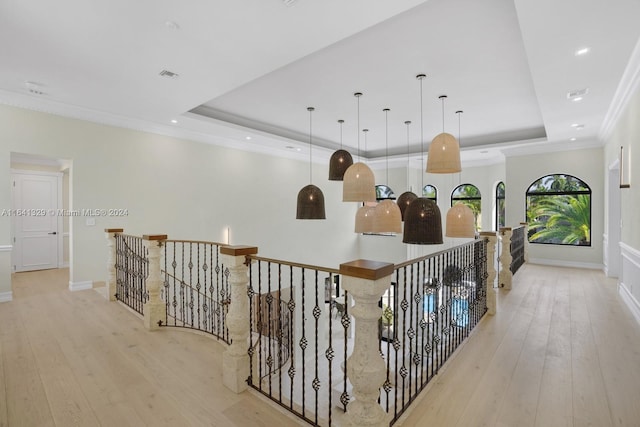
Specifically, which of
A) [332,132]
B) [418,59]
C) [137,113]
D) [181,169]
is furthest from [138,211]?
[418,59]

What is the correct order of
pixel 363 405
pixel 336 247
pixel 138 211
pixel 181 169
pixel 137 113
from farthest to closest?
pixel 336 247 < pixel 181 169 < pixel 138 211 < pixel 137 113 < pixel 363 405

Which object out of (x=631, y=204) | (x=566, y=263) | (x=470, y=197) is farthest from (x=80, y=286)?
(x=470, y=197)

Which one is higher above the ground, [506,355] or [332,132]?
[332,132]

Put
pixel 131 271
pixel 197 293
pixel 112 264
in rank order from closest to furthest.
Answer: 1. pixel 131 271
2. pixel 112 264
3. pixel 197 293

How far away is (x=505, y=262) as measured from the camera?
5.50 meters

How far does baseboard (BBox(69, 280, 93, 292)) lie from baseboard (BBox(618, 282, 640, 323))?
8066mm

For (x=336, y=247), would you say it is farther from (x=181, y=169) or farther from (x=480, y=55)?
(x=480, y=55)

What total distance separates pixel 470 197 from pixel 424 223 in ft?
28.2

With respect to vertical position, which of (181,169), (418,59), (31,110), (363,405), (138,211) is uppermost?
(418,59)

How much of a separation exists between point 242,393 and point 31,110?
17.5ft

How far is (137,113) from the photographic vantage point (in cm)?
523

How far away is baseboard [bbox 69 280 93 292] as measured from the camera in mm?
5179

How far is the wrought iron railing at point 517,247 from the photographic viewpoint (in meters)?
6.38

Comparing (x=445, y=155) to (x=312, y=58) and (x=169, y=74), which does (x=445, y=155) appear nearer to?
(x=312, y=58)
